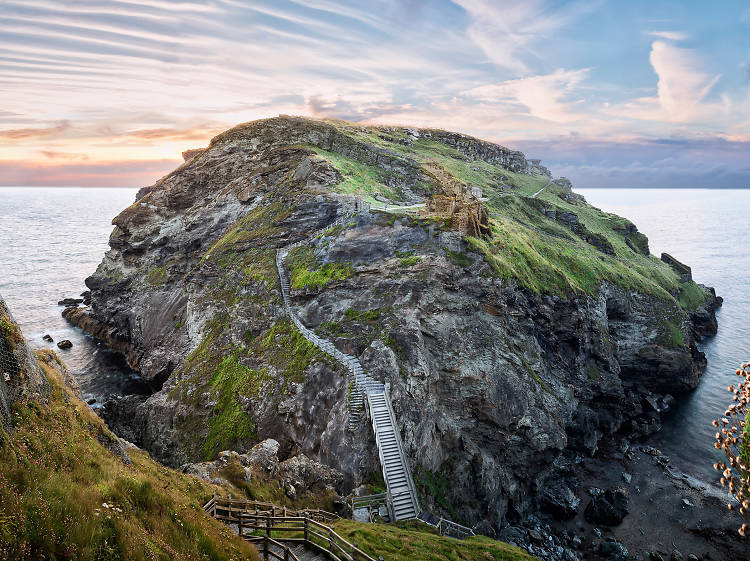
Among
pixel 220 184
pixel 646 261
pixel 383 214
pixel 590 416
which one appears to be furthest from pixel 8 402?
pixel 646 261

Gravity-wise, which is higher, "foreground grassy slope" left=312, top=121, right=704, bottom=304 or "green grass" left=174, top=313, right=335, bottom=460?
"foreground grassy slope" left=312, top=121, right=704, bottom=304

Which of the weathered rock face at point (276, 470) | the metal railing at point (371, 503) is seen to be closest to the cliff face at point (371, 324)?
the metal railing at point (371, 503)

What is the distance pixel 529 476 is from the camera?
42125 mm

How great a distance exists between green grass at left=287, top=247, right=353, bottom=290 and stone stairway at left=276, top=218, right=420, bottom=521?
28.5 ft

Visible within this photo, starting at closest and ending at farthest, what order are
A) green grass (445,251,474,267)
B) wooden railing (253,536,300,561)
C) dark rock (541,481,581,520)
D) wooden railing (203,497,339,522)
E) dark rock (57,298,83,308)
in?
1. wooden railing (253,536,300,561)
2. wooden railing (203,497,339,522)
3. dark rock (541,481,581,520)
4. green grass (445,251,474,267)
5. dark rock (57,298,83,308)

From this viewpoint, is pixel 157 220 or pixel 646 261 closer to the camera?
pixel 157 220

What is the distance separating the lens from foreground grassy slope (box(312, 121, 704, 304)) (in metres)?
54.4

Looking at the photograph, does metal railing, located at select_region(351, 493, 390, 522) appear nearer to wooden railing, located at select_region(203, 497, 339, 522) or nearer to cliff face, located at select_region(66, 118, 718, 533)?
cliff face, located at select_region(66, 118, 718, 533)

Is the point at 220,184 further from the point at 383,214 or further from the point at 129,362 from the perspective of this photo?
the point at 383,214

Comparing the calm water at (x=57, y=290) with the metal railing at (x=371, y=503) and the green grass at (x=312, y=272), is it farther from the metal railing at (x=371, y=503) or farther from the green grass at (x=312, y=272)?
the metal railing at (x=371, y=503)

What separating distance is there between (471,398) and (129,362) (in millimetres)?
55762

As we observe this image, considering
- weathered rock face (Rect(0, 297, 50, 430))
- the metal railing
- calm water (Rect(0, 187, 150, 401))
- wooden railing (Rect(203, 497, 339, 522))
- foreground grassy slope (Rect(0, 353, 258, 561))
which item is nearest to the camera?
foreground grassy slope (Rect(0, 353, 258, 561))

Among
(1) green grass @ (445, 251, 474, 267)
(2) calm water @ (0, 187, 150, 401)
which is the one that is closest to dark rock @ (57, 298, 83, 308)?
(2) calm water @ (0, 187, 150, 401)

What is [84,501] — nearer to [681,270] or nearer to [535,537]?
[535,537]
